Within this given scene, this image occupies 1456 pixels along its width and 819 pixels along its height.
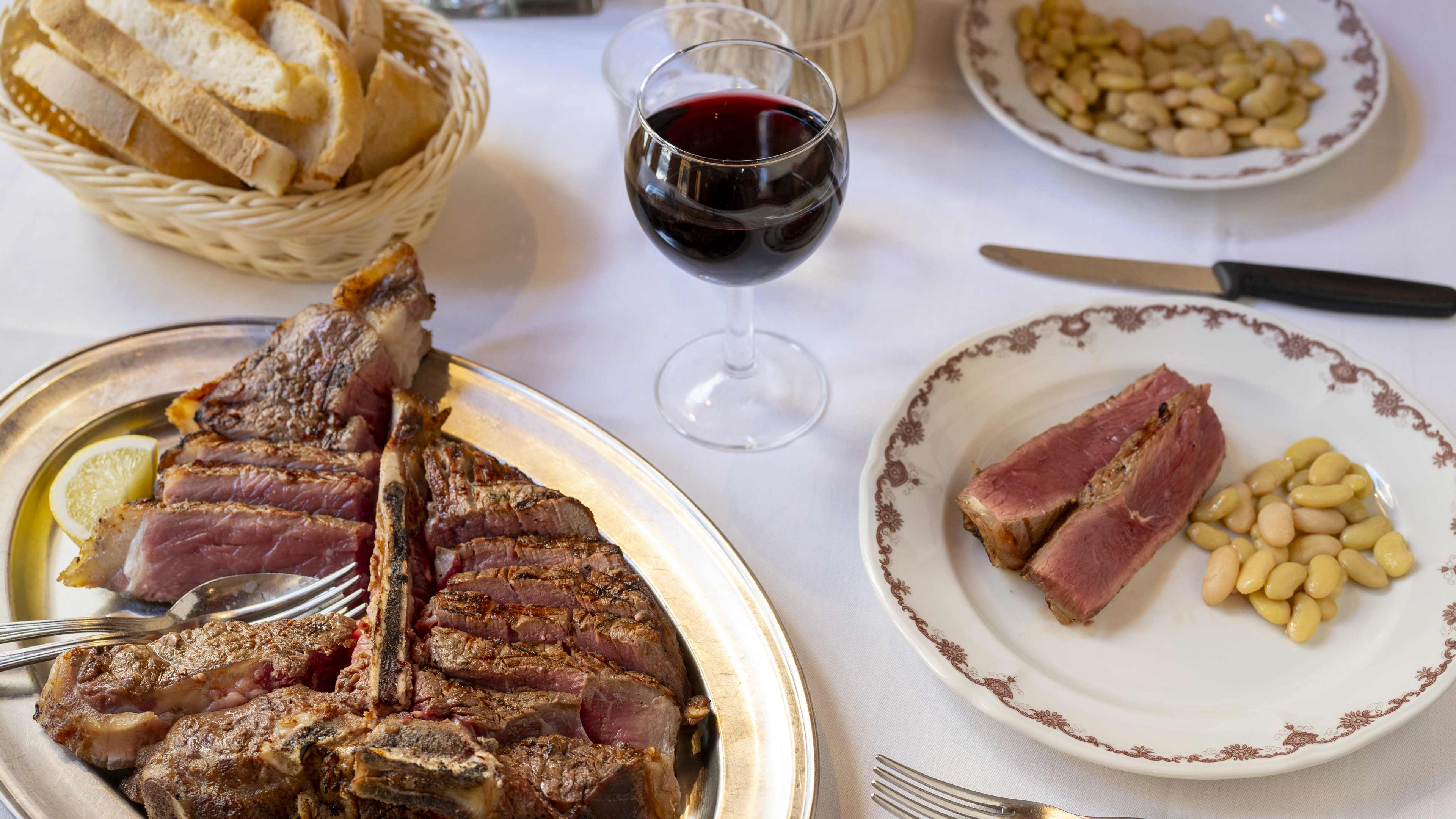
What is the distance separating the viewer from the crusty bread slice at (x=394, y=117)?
6.73ft

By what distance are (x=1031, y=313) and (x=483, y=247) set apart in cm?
119

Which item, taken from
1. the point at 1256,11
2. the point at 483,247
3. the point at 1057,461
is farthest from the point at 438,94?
the point at 1256,11

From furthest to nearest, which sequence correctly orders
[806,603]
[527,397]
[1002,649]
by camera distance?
[527,397]
[806,603]
[1002,649]

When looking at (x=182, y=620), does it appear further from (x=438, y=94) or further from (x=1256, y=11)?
(x=1256, y=11)

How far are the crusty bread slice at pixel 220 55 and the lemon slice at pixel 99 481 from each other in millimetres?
683

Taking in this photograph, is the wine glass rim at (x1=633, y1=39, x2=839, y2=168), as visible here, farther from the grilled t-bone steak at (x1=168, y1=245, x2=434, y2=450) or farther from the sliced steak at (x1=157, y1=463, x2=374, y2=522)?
the sliced steak at (x1=157, y1=463, x2=374, y2=522)

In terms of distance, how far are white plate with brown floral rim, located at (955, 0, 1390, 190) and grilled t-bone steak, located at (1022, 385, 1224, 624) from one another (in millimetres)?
723


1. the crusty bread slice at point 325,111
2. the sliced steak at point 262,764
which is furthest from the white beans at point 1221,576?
the crusty bread slice at point 325,111

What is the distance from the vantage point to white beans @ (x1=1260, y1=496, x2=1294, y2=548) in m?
1.78

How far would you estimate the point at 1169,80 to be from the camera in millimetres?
2480

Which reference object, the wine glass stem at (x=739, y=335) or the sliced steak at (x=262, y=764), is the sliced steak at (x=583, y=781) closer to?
the sliced steak at (x=262, y=764)

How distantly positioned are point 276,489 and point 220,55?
94 cm

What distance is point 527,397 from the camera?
1.93m

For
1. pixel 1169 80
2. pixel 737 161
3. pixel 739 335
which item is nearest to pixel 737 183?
pixel 737 161
